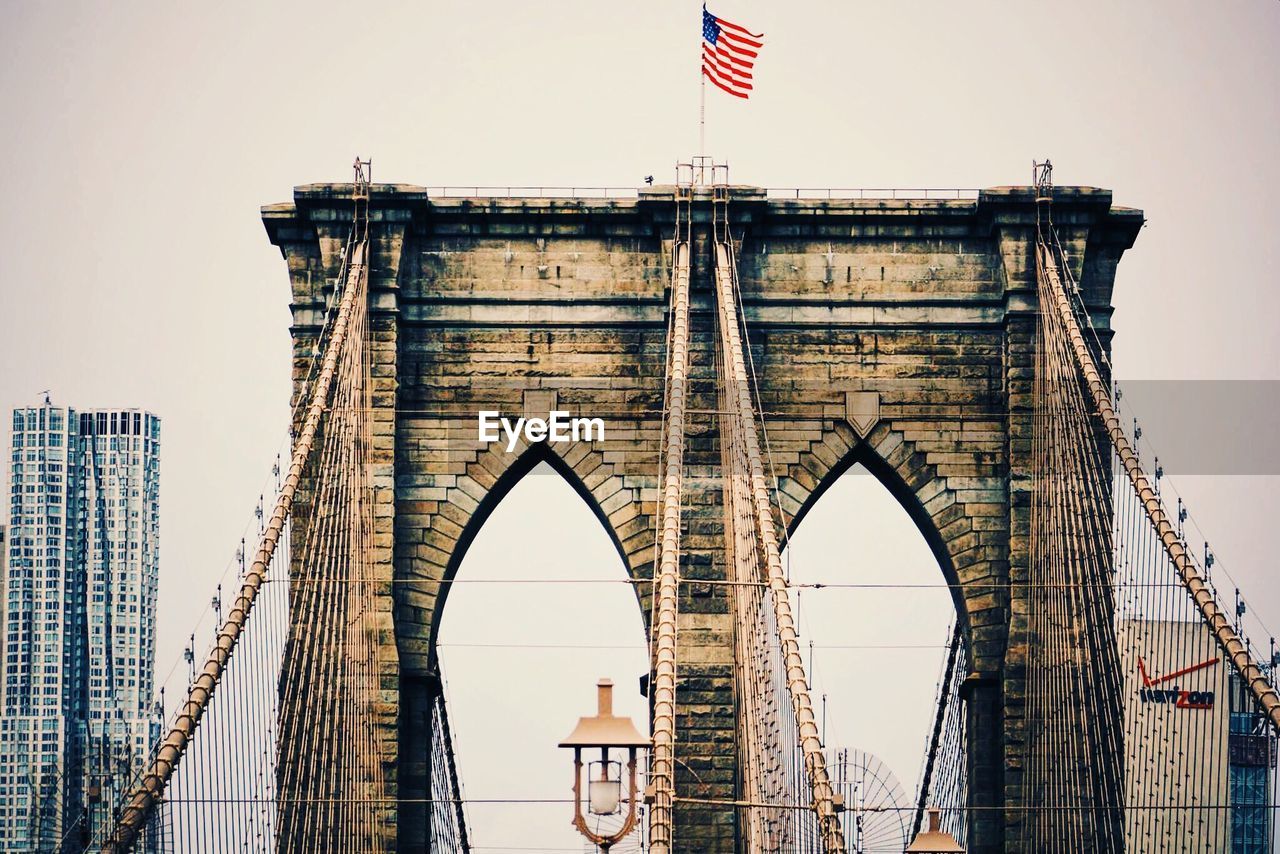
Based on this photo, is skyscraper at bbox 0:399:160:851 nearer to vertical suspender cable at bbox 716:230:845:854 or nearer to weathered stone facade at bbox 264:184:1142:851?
weathered stone facade at bbox 264:184:1142:851

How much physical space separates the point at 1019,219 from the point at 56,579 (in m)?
55.8

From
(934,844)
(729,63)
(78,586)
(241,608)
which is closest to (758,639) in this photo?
(934,844)

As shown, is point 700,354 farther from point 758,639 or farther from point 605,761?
point 605,761

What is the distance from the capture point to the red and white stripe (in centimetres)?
4791

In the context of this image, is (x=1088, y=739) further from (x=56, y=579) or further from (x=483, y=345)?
(x=56, y=579)

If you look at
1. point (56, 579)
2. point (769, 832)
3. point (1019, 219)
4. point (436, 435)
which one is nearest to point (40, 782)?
point (56, 579)

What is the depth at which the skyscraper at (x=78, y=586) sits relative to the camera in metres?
87.4

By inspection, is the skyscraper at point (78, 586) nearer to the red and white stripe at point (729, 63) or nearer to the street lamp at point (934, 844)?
the red and white stripe at point (729, 63)

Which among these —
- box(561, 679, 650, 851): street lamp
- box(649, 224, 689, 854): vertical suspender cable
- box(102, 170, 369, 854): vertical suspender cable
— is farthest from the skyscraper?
box(561, 679, 650, 851): street lamp

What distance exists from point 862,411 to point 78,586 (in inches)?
2123

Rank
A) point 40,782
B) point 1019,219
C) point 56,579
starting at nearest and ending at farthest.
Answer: point 1019,219 → point 40,782 → point 56,579

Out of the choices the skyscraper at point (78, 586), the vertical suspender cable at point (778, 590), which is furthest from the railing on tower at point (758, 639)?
the skyscraper at point (78, 586)

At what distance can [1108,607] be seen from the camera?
43.3 m

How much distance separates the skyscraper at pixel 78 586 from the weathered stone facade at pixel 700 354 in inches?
1541
